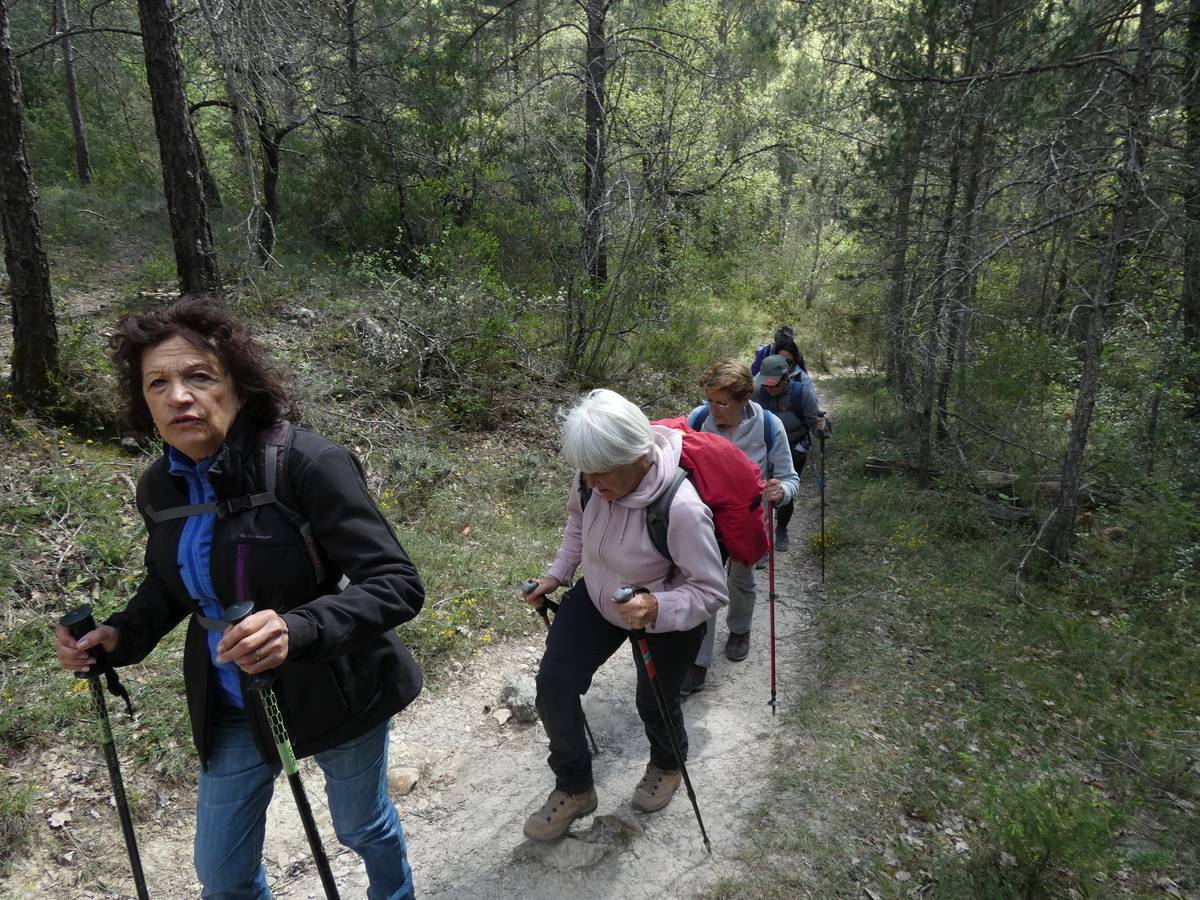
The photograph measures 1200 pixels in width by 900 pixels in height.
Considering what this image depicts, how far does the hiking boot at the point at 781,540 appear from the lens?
689cm

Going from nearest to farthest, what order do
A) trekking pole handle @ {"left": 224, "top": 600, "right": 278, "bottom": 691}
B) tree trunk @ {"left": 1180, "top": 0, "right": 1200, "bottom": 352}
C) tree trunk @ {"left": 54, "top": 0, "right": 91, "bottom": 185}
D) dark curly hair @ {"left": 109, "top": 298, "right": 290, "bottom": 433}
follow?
1. trekking pole handle @ {"left": 224, "top": 600, "right": 278, "bottom": 691}
2. dark curly hair @ {"left": 109, "top": 298, "right": 290, "bottom": 433}
3. tree trunk @ {"left": 1180, "top": 0, "right": 1200, "bottom": 352}
4. tree trunk @ {"left": 54, "top": 0, "right": 91, "bottom": 185}

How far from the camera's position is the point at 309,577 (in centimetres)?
190

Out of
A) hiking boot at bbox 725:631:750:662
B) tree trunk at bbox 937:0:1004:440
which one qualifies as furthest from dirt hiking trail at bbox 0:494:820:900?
tree trunk at bbox 937:0:1004:440

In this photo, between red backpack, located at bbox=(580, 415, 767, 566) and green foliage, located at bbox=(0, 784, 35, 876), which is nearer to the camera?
red backpack, located at bbox=(580, 415, 767, 566)

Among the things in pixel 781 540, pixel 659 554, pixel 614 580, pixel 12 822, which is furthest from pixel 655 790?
pixel 781 540

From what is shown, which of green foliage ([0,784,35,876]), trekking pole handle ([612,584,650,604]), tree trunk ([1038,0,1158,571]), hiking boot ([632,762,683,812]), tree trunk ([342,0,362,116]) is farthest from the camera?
tree trunk ([342,0,362,116])

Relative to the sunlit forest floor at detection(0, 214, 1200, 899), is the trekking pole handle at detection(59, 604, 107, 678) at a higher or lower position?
higher

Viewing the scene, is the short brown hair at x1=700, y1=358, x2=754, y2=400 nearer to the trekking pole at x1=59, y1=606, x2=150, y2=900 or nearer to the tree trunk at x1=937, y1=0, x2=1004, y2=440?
the trekking pole at x1=59, y1=606, x2=150, y2=900

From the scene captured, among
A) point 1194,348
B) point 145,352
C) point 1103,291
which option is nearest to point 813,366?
point 1194,348

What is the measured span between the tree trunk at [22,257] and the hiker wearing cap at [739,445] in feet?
18.2

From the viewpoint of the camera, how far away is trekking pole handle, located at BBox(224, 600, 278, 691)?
1562mm

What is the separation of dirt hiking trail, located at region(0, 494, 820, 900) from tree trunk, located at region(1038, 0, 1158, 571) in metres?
3.15

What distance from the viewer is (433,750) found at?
13.3 ft

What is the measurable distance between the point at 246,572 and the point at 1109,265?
6240 millimetres
